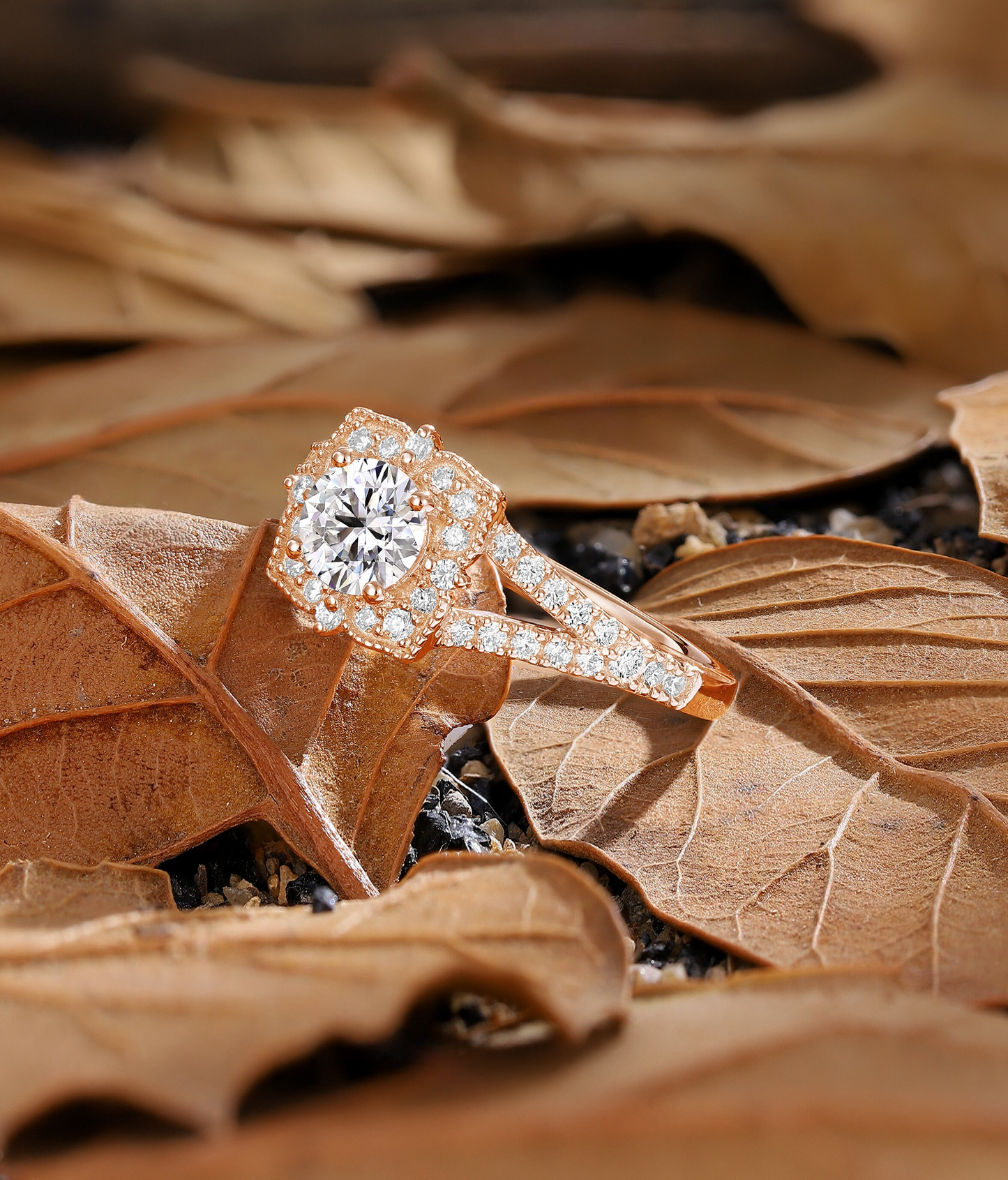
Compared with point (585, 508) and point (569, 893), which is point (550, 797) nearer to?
point (569, 893)

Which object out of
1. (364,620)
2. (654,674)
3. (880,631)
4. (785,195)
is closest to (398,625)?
(364,620)

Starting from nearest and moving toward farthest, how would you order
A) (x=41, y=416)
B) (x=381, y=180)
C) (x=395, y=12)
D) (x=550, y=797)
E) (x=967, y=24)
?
(x=550, y=797)
(x=41, y=416)
(x=967, y=24)
(x=381, y=180)
(x=395, y=12)

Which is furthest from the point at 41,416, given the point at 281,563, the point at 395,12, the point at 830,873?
the point at 395,12

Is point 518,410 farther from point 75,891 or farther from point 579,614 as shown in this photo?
point 75,891

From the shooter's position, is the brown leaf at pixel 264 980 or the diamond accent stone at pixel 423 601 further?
the diamond accent stone at pixel 423 601

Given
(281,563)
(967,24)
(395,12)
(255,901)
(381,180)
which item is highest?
(395,12)

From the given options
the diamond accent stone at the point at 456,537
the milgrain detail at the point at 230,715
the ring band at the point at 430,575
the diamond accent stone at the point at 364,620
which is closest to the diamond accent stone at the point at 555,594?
the ring band at the point at 430,575

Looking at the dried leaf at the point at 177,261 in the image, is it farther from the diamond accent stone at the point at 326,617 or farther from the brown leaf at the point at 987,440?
the brown leaf at the point at 987,440

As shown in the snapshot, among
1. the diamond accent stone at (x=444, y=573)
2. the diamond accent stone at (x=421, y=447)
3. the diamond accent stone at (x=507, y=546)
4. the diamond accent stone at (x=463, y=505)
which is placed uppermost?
the diamond accent stone at (x=421, y=447)
